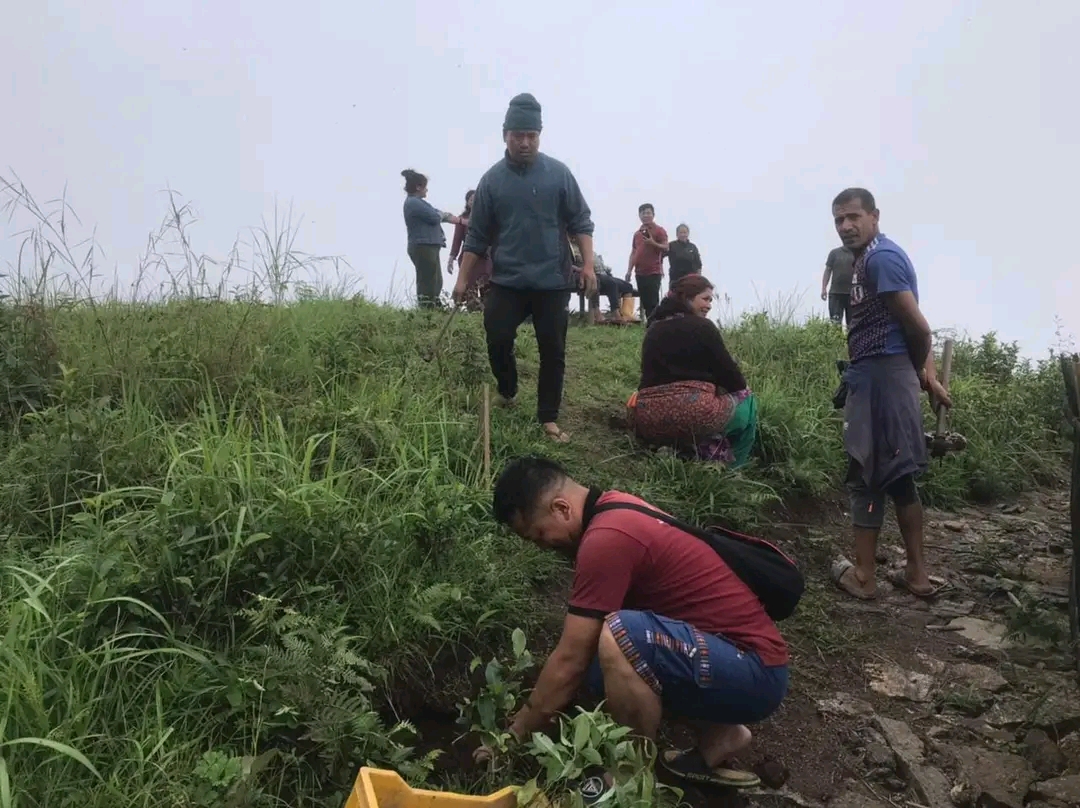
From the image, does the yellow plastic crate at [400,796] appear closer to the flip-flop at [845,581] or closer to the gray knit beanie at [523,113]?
the flip-flop at [845,581]

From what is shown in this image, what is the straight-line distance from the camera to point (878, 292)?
3.46 m

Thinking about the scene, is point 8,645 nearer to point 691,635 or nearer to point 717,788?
point 691,635

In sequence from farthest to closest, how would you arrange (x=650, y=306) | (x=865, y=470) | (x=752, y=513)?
(x=650, y=306) < (x=752, y=513) < (x=865, y=470)

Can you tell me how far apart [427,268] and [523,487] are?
5989mm

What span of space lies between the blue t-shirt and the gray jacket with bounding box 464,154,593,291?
1.47 meters

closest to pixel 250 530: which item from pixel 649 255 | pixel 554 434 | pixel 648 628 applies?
pixel 648 628

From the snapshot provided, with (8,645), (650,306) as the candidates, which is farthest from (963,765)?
(650,306)

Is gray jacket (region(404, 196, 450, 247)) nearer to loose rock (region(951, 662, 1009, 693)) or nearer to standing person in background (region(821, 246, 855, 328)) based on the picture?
standing person in background (region(821, 246, 855, 328))

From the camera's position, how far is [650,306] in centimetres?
984

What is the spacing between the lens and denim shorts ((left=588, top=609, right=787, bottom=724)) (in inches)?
88.9

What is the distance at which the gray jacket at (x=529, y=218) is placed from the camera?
4.16 m

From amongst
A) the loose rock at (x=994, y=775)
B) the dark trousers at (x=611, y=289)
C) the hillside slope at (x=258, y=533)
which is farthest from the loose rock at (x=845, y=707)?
the dark trousers at (x=611, y=289)

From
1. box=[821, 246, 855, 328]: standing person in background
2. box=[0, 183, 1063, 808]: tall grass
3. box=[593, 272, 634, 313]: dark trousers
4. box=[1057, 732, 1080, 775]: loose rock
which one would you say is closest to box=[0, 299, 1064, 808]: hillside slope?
box=[0, 183, 1063, 808]: tall grass

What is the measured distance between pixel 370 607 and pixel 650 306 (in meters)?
7.71
